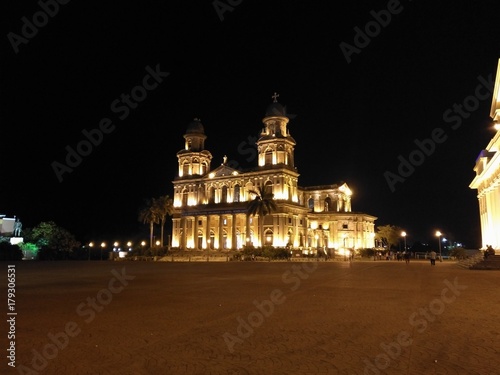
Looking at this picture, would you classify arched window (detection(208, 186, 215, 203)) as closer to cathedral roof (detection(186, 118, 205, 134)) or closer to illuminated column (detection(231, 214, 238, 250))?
illuminated column (detection(231, 214, 238, 250))

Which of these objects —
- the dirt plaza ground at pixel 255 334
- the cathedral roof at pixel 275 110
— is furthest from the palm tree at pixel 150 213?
the dirt plaza ground at pixel 255 334

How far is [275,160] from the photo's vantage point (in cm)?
7031

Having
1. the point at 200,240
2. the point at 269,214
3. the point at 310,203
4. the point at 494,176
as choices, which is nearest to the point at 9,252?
the point at 200,240

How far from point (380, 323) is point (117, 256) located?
64817 millimetres

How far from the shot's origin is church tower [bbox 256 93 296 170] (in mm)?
70125

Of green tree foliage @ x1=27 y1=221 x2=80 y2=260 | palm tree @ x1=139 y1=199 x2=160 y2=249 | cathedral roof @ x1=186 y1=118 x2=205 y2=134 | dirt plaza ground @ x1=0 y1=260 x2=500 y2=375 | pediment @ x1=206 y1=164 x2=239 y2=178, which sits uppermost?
cathedral roof @ x1=186 y1=118 x2=205 y2=134

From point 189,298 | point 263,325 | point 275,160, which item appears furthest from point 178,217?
point 263,325

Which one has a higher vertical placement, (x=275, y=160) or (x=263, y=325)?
(x=275, y=160)

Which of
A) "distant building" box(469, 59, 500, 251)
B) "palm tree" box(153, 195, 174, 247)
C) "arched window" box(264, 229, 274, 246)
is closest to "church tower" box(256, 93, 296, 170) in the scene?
"arched window" box(264, 229, 274, 246)

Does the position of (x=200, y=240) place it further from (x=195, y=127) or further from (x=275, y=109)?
(x=275, y=109)

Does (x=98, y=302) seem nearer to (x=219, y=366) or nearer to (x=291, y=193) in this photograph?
(x=219, y=366)

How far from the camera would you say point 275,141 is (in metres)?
70.1

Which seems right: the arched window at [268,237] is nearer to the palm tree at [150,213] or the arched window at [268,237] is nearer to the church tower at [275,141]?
the church tower at [275,141]

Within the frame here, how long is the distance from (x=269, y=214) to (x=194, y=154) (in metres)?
23.1
